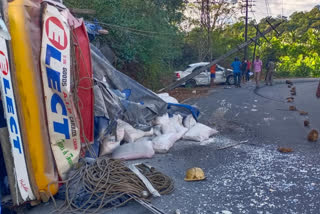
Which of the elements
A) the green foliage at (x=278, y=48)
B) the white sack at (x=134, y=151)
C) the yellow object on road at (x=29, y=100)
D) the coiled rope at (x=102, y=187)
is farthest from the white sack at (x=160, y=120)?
the green foliage at (x=278, y=48)

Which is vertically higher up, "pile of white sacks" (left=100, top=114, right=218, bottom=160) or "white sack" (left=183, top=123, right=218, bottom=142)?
"pile of white sacks" (left=100, top=114, right=218, bottom=160)

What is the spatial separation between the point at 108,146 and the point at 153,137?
1144 mm

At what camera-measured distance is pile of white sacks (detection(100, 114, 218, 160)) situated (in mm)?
5344

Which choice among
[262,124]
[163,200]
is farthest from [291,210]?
[262,124]

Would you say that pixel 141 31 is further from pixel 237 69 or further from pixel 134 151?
pixel 237 69

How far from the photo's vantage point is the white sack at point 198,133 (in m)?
6.38

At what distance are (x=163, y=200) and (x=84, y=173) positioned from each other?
100cm

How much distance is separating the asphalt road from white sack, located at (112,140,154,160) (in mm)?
166

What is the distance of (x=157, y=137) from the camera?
6031mm

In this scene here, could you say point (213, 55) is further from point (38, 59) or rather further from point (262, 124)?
point (38, 59)

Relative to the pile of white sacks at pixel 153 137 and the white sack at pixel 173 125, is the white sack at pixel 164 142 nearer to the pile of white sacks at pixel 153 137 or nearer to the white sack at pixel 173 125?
the pile of white sacks at pixel 153 137

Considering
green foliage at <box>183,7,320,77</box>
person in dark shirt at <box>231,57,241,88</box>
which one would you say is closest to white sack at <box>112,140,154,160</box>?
person in dark shirt at <box>231,57,241,88</box>

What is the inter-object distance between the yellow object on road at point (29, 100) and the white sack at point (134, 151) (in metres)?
1.55

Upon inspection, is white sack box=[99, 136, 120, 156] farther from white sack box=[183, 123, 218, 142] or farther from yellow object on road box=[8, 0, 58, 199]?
white sack box=[183, 123, 218, 142]
